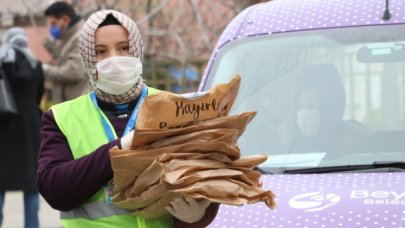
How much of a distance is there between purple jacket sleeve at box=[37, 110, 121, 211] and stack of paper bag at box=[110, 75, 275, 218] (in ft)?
0.25

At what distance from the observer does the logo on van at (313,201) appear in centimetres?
434

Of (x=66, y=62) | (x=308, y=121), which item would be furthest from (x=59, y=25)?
(x=308, y=121)

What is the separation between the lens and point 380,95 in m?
5.62

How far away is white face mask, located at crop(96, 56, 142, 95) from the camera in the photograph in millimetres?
3477

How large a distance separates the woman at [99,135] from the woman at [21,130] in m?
6.14

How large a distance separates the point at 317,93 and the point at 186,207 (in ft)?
6.77

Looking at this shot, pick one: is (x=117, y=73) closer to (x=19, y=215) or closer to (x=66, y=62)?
(x=66, y=62)

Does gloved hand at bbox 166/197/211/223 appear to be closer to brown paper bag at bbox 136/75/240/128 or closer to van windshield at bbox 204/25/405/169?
brown paper bag at bbox 136/75/240/128

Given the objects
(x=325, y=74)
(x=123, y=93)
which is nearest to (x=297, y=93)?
(x=325, y=74)

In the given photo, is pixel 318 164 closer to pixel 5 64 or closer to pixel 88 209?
pixel 88 209

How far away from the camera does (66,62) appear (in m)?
10.2

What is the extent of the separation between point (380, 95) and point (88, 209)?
2.49 m

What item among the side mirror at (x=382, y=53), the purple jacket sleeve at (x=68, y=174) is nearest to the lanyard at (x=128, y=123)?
the purple jacket sleeve at (x=68, y=174)

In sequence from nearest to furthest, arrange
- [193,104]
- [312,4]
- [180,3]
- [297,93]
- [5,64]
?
1. [193,104]
2. [297,93]
3. [312,4]
4. [5,64]
5. [180,3]
